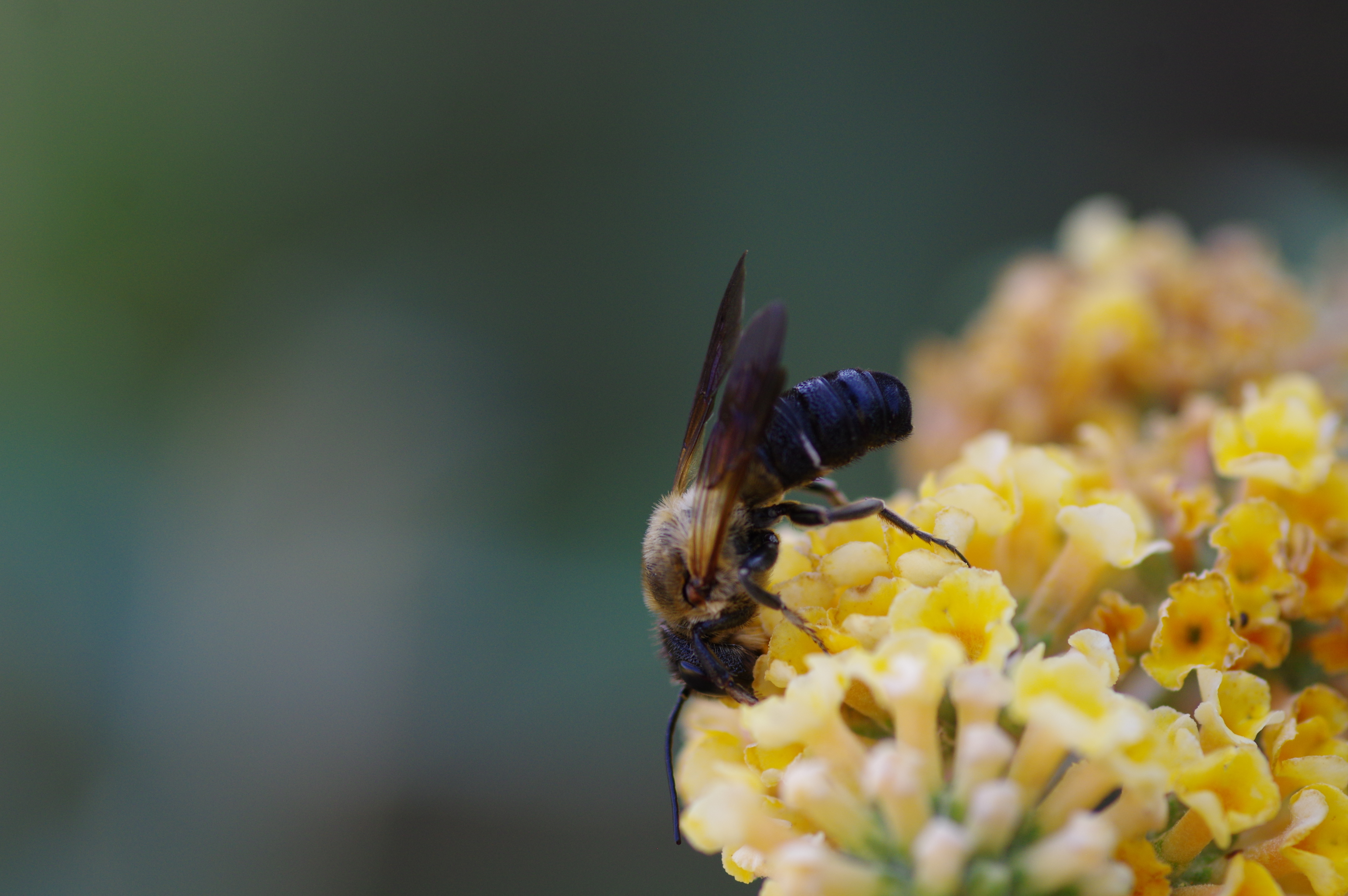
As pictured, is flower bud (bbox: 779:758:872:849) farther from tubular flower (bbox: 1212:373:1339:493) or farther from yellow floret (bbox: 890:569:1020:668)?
tubular flower (bbox: 1212:373:1339:493)

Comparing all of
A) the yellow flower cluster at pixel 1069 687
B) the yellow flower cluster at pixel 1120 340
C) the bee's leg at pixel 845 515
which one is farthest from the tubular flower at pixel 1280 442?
the yellow flower cluster at pixel 1120 340

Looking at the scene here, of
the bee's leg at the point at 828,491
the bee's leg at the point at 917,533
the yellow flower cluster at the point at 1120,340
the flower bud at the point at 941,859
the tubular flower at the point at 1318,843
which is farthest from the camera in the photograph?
the yellow flower cluster at the point at 1120,340

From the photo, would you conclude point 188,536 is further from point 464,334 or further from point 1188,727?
point 1188,727

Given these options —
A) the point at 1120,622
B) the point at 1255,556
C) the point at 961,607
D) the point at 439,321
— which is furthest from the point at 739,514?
the point at 439,321

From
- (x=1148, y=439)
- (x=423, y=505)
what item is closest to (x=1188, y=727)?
(x=1148, y=439)

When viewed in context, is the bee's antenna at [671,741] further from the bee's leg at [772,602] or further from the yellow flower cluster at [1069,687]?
the bee's leg at [772,602]

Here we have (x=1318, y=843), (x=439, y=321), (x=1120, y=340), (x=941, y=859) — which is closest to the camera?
(x=941, y=859)

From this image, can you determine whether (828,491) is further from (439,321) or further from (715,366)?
(439,321)
